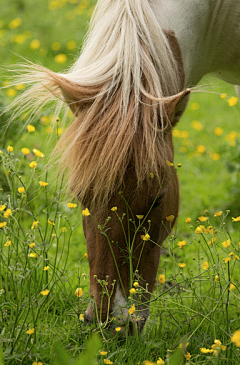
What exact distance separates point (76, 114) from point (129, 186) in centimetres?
47

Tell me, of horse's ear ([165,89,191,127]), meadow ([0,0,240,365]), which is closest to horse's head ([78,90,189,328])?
horse's ear ([165,89,191,127])

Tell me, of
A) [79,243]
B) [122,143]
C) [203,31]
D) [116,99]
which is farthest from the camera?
[79,243]

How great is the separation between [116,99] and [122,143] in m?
0.24

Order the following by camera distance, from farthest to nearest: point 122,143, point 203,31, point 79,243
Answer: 1. point 79,243
2. point 203,31
3. point 122,143

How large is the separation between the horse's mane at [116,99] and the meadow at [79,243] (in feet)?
0.61

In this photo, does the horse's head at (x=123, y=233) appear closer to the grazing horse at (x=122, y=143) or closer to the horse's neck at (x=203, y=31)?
the grazing horse at (x=122, y=143)

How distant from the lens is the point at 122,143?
71.6 inches

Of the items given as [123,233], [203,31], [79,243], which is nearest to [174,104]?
[123,233]

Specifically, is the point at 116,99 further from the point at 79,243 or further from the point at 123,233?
the point at 79,243

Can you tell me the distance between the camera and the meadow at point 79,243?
1826 mm

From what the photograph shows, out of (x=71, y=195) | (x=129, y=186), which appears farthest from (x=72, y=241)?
(x=129, y=186)

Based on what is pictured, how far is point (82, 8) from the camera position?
29.6 feet

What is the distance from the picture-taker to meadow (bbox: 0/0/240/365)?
5.99 feet

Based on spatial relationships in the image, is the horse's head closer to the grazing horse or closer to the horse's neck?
the grazing horse
